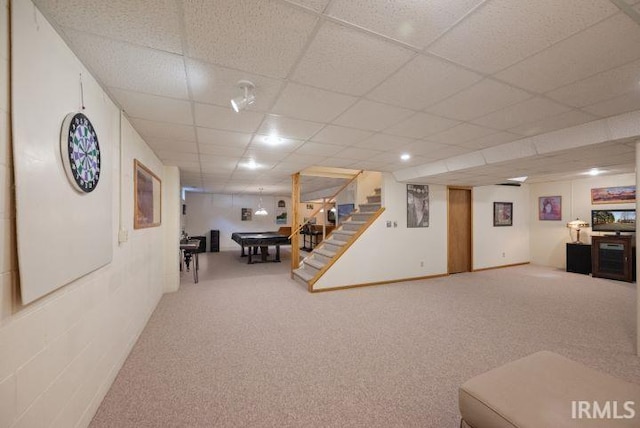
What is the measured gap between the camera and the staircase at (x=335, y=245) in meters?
5.16

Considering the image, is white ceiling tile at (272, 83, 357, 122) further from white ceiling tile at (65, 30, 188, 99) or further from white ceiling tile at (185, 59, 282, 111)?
white ceiling tile at (65, 30, 188, 99)

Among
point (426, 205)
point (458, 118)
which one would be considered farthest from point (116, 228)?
point (426, 205)

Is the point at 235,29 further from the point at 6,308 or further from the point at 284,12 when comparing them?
the point at 6,308

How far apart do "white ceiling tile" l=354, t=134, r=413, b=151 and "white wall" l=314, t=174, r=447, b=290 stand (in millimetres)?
1984

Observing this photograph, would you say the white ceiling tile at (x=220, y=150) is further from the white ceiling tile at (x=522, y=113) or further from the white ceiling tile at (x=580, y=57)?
the white ceiling tile at (x=580, y=57)

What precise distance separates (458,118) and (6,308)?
338 centimetres

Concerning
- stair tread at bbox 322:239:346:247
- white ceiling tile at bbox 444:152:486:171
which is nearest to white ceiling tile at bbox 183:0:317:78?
white ceiling tile at bbox 444:152:486:171

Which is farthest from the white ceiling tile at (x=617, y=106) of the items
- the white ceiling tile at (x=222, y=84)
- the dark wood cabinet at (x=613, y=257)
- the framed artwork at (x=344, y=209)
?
the framed artwork at (x=344, y=209)

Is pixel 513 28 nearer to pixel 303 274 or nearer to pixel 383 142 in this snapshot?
pixel 383 142

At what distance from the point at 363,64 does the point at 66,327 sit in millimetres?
2424

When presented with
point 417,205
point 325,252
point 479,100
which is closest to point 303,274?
point 325,252

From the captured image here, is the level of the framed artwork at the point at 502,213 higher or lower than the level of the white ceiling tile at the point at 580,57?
lower

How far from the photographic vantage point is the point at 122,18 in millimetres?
1307

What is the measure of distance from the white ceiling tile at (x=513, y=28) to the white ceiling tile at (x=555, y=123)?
1446mm
